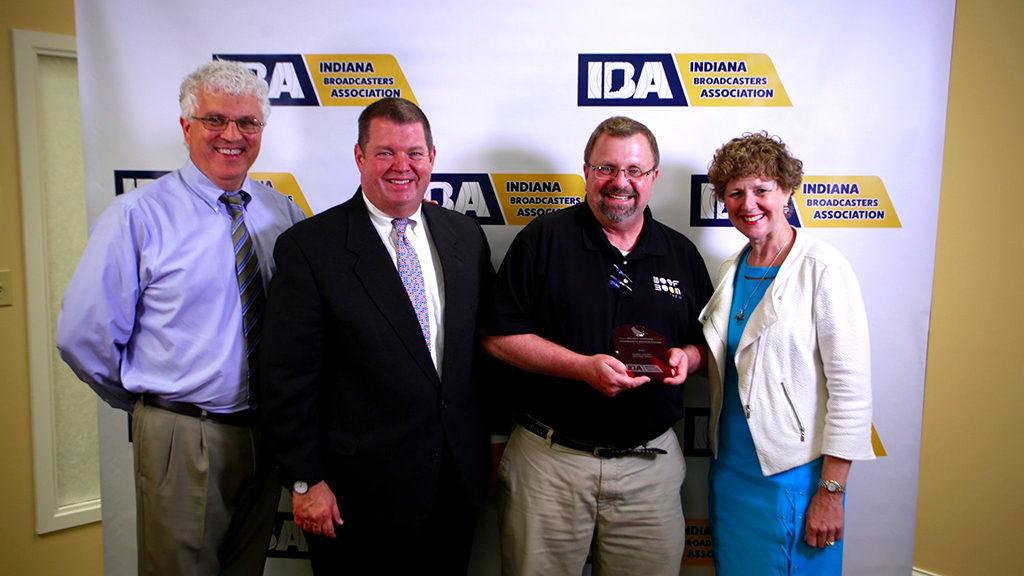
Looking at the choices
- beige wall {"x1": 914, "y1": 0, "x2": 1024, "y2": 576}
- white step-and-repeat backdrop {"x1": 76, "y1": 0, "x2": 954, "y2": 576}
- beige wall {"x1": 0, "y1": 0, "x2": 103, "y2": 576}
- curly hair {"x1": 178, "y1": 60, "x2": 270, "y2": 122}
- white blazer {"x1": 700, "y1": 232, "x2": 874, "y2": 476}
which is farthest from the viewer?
beige wall {"x1": 0, "y1": 0, "x2": 103, "y2": 576}

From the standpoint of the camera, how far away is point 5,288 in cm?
252

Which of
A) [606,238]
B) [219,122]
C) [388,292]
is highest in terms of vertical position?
[219,122]

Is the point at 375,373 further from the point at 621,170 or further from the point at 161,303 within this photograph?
the point at 621,170

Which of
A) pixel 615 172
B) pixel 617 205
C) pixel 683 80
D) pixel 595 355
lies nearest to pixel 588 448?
pixel 595 355

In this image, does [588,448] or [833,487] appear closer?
[833,487]

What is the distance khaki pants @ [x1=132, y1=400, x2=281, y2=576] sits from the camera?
166 cm

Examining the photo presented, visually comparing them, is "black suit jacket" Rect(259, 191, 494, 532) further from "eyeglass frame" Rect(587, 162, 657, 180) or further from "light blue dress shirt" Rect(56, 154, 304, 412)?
"eyeglass frame" Rect(587, 162, 657, 180)

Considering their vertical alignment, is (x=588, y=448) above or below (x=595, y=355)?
below

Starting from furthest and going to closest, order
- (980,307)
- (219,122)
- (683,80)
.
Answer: (980,307) → (683,80) → (219,122)

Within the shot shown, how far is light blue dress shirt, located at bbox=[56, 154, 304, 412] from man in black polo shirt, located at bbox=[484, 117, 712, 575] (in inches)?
34.8

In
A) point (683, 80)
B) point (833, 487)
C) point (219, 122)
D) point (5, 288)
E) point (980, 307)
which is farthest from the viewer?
point (5, 288)

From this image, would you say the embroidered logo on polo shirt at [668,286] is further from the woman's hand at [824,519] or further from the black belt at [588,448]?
the woman's hand at [824,519]

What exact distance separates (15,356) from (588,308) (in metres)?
2.85

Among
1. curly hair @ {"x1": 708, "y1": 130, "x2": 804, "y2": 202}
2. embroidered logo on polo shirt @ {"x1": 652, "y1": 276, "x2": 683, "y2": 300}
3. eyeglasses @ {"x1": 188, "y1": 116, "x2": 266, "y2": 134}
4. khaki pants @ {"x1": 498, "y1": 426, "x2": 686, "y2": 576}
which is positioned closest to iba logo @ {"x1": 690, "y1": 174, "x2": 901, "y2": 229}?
curly hair @ {"x1": 708, "y1": 130, "x2": 804, "y2": 202}
